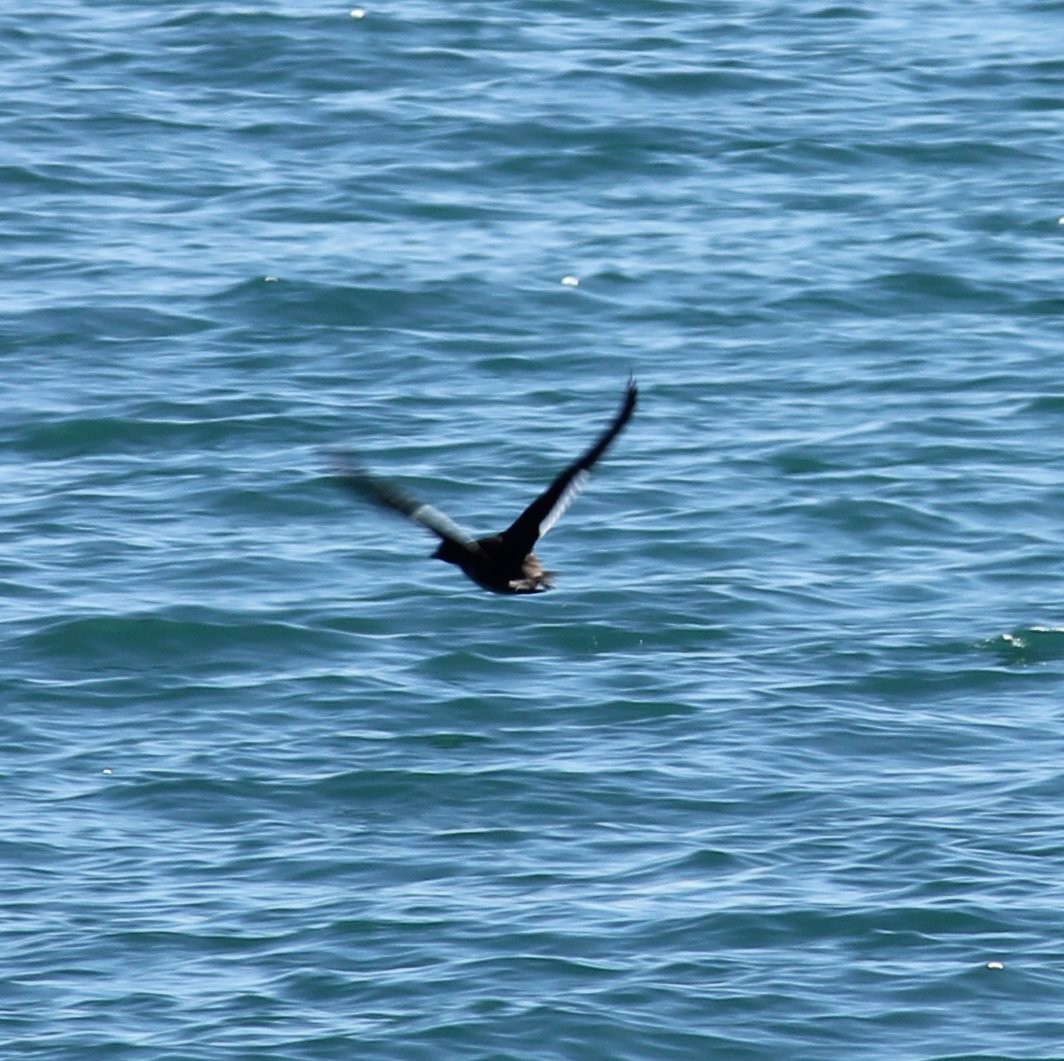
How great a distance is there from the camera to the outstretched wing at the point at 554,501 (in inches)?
376

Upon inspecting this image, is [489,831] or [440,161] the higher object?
[440,161]

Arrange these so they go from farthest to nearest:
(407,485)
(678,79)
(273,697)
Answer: (678,79) → (407,485) → (273,697)

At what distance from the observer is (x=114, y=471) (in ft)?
54.4

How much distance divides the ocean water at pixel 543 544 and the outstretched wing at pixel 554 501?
225 centimetres

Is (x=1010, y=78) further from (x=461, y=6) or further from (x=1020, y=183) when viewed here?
(x=461, y=6)

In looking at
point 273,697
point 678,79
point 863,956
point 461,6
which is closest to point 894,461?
point 273,697

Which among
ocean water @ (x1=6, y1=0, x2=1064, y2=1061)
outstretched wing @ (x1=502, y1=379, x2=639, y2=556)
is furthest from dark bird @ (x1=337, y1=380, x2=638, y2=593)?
ocean water @ (x1=6, y1=0, x2=1064, y2=1061)

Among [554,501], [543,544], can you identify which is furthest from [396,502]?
[543,544]

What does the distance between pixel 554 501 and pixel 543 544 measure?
6221mm

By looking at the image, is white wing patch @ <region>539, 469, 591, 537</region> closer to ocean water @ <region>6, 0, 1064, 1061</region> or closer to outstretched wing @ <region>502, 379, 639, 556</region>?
outstretched wing @ <region>502, 379, 639, 556</region>

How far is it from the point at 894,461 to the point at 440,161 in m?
6.01

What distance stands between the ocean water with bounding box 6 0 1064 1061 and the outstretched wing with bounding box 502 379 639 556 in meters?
2.25

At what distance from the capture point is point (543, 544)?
16062 mm

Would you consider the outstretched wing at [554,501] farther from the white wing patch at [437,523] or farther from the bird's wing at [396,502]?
the bird's wing at [396,502]
